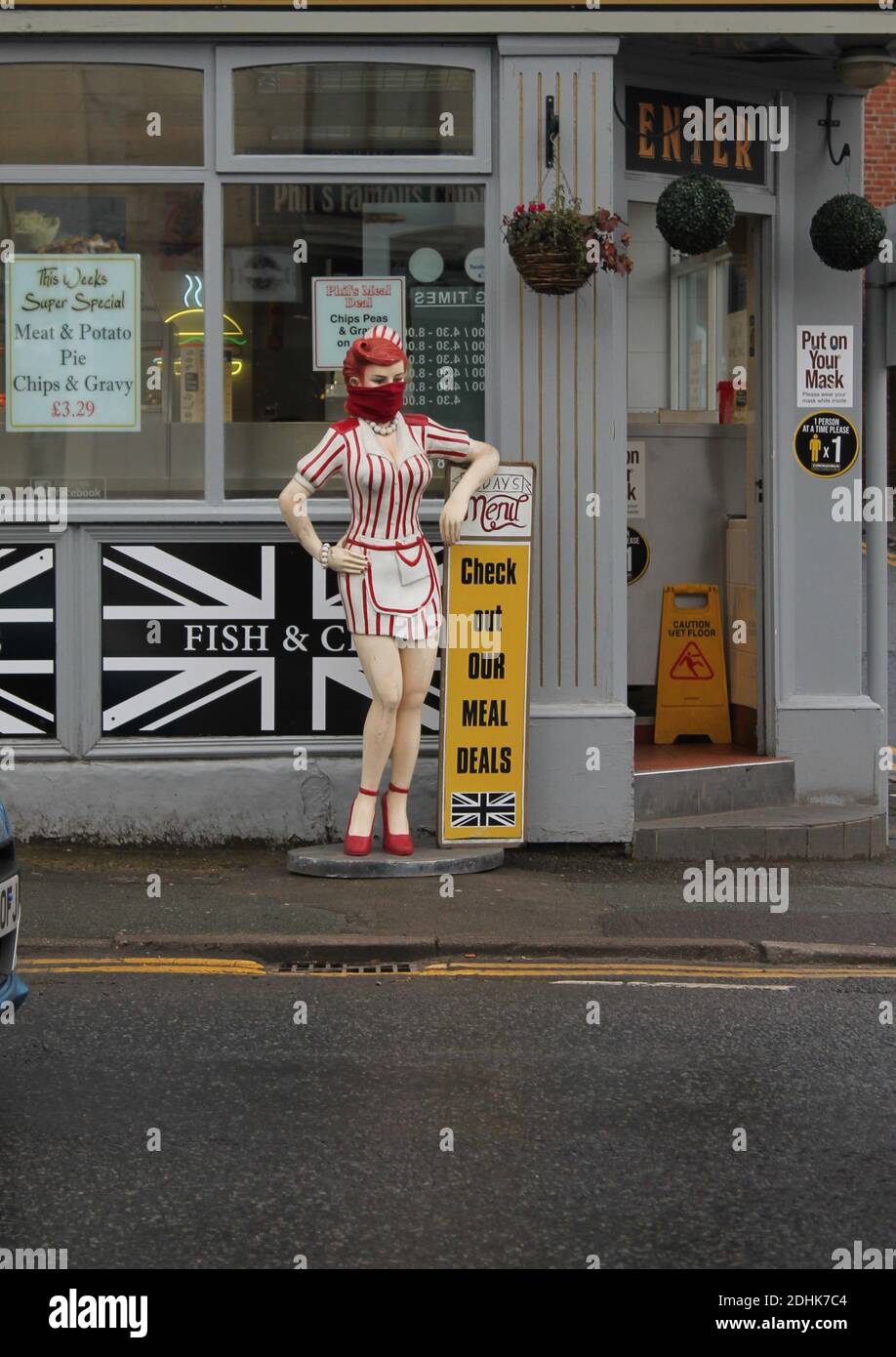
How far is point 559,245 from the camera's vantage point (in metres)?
9.00

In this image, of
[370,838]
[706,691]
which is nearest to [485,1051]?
[370,838]

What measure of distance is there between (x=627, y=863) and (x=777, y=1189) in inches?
181

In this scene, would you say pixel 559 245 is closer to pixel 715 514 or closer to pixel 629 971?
pixel 715 514

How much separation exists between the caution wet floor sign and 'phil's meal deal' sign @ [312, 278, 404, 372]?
2.79m

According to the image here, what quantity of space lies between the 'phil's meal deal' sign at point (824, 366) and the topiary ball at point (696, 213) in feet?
3.64

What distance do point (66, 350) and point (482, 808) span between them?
3.22 meters

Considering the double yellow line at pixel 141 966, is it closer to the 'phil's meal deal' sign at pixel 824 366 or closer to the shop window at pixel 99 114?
the shop window at pixel 99 114

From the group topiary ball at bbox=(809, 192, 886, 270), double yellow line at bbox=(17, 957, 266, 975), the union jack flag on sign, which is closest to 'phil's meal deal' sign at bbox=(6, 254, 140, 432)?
the union jack flag on sign

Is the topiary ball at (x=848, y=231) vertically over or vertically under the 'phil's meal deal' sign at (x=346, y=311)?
over

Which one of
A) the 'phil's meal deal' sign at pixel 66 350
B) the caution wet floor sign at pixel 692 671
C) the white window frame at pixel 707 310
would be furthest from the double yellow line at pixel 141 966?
the white window frame at pixel 707 310

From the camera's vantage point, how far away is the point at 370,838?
905cm

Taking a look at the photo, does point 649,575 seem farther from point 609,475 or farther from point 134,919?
→ point 134,919

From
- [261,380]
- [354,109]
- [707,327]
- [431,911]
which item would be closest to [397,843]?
[431,911]

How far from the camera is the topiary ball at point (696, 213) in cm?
925
